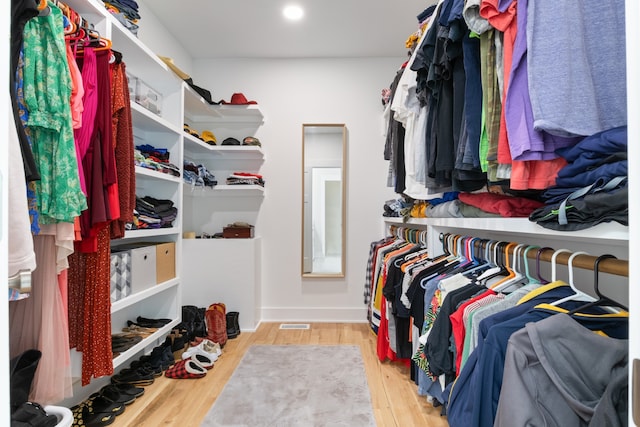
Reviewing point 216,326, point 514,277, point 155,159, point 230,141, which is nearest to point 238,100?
point 230,141

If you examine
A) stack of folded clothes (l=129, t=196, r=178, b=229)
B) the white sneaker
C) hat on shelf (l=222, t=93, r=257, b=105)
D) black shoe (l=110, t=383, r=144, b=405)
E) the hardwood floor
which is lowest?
the hardwood floor

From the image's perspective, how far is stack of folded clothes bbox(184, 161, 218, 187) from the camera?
9.94ft

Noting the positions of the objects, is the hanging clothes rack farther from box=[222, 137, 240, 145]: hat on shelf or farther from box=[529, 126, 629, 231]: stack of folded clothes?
box=[222, 137, 240, 145]: hat on shelf

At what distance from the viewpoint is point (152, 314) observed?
2.67 meters

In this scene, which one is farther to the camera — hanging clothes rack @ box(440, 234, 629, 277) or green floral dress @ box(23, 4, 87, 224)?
green floral dress @ box(23, 4, 87, 224)

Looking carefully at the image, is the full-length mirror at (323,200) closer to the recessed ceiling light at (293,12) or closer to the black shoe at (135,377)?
the recessed ceiling light at (293,12)

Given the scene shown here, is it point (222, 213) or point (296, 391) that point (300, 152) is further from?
point (296, 391)

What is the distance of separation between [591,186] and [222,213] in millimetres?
3344

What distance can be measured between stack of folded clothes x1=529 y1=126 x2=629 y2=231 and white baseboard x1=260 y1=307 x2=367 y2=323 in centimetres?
293

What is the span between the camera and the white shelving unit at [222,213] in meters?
3.30

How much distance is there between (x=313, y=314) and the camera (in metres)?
3.70

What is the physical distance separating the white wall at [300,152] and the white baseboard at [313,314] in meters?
0.04

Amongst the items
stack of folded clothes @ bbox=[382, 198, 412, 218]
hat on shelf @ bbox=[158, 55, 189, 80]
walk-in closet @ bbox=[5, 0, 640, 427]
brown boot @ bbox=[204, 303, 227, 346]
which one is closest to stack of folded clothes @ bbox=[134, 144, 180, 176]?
walk-in closet @ bbox=[5, 0, 640, 427]

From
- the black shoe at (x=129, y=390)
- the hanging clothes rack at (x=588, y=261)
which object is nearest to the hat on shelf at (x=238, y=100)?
the black shoe at (x=129, y=390)
